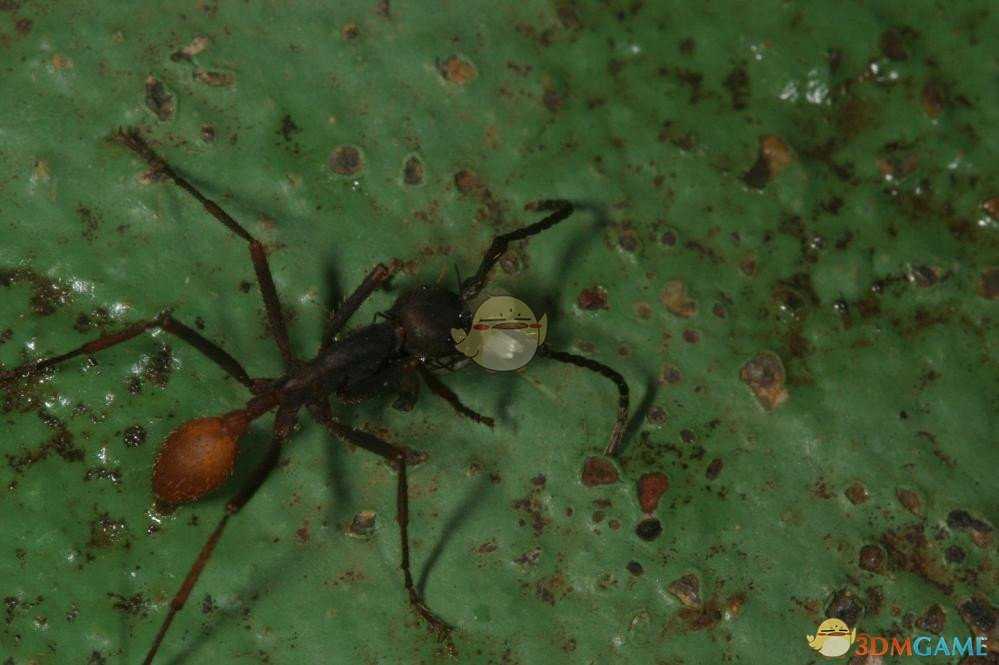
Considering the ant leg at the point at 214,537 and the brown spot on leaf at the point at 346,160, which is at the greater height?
the brown spot on leaf at the point at 346,160

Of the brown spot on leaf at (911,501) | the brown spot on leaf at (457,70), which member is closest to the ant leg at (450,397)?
the brown spot on leaf at (457,70)

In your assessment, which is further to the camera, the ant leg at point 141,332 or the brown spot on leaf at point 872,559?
the brown spot on leaf at point 872,559

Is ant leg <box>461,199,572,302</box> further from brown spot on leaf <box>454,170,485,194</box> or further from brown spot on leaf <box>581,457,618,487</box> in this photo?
brown spot on leaf <box>581,457,618,487</box>

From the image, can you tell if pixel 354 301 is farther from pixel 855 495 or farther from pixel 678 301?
pixel 855 495

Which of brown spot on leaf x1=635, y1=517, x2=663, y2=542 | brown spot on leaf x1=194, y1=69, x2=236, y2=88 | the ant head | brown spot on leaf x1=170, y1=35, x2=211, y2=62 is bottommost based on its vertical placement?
brown spot on leaf x1=635, y1=517, x2=663, y2=542

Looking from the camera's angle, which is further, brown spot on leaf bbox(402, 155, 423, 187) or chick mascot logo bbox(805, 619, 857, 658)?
brown spot on leaf bbox(402, 155, 423, 187)

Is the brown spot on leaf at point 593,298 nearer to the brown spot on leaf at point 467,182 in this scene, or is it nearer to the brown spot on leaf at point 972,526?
the brown spot on leaf at point 467,182

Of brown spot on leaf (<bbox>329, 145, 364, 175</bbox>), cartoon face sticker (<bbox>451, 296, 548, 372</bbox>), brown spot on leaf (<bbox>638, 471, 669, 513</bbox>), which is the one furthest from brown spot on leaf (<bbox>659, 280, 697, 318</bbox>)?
brown spot on leaf (<bbox>329, 145, 364, 175</bbox>)

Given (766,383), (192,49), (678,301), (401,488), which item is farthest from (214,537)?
(766,383)
